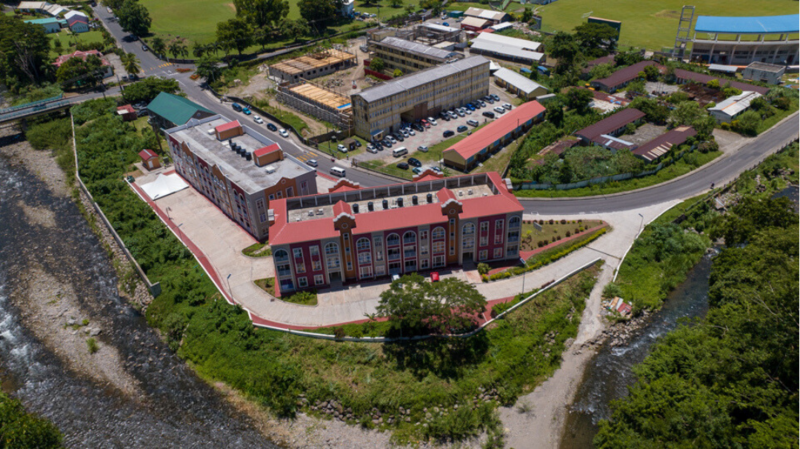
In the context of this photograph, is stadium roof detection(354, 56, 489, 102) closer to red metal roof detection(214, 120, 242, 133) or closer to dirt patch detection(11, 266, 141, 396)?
red metal roof detection(214, 120, 242, 133)

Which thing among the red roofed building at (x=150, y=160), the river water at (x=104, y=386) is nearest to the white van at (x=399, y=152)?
the red roofed building at (x=150, y=160)

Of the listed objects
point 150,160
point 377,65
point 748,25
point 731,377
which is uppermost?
point 748,25

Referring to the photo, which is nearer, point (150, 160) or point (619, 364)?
point (619, 364)

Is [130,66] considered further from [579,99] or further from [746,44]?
[746,44]

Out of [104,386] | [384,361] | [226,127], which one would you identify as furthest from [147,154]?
[384,361]

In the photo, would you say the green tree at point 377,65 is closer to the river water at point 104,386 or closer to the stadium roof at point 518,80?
the stadium roof at point 518,80
